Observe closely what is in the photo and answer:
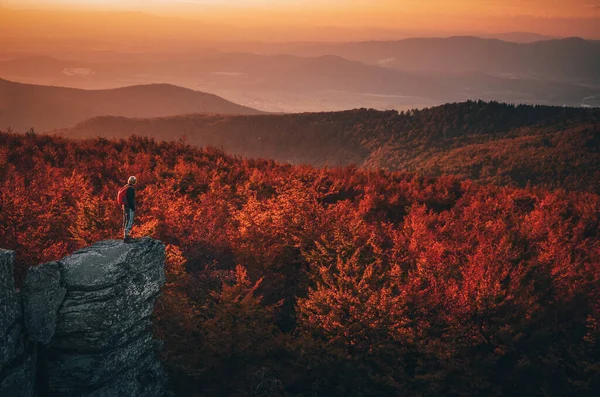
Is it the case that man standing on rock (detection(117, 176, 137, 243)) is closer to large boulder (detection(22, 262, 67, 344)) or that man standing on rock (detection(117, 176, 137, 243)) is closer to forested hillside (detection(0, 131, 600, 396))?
large boulder (detection(22, 262, 67, 344))

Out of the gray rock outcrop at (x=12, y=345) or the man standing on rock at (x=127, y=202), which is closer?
the gray rock outcrop at (x=12, y=345)

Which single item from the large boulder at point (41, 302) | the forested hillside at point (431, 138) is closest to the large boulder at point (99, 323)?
the large boulder at point (41, 302)

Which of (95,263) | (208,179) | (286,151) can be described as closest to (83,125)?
(286,151)

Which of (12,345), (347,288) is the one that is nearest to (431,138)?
(347,288)

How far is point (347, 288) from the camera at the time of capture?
1306cm

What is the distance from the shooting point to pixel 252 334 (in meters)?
12.1

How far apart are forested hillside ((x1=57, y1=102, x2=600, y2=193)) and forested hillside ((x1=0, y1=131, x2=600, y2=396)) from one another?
3985 cm

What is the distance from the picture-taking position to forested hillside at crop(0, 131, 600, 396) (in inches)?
464

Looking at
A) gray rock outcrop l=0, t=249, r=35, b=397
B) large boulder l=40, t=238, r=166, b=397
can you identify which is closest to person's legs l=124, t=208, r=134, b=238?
large boulder l=40, t=238, r=166, b=397

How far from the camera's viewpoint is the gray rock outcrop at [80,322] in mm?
9414

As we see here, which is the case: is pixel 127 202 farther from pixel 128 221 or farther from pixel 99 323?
pixel 99 323

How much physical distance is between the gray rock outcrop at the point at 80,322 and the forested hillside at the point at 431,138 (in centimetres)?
4609

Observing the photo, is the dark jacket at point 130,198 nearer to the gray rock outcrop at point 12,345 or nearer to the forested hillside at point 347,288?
the forested hillside at point 347,288

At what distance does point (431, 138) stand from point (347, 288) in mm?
100806
